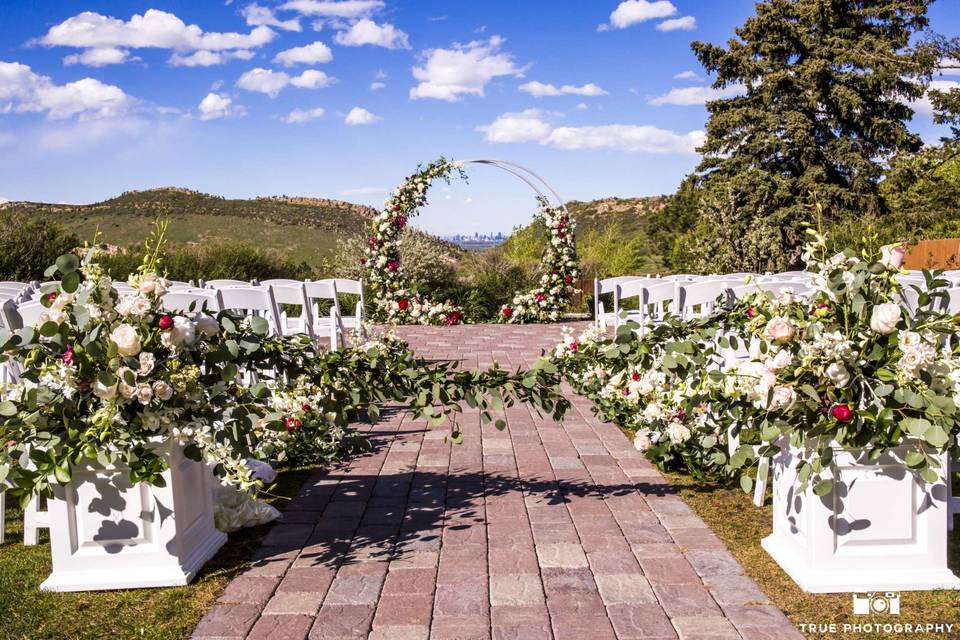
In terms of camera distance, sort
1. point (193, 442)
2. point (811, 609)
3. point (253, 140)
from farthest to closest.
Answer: point (253, 140) < point (193, 442) < point (811, 609)

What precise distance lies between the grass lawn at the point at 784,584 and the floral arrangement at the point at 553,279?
9.30 meters

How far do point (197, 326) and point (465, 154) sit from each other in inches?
429

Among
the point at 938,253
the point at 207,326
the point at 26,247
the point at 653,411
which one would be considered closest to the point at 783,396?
→ the point at 653,411

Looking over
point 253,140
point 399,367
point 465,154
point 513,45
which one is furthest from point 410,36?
point 399,367

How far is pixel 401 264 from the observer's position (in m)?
13.6

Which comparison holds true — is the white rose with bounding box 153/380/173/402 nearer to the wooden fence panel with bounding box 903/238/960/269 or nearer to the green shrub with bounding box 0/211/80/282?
the green shrub with bounding box 0/211/80/282

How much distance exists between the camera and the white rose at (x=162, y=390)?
265 cm

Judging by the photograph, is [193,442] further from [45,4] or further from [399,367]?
[45,4]

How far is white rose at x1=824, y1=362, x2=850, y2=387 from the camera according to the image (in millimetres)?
2598

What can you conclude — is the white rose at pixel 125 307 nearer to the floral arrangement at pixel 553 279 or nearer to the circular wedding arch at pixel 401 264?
the circular wedding arch at pixel 401 264

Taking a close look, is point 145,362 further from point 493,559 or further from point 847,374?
point 847,374

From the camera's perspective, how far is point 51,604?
2740 millimetres

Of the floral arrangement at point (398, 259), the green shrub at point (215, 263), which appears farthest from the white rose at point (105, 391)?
the green shrub at point (215, 263)

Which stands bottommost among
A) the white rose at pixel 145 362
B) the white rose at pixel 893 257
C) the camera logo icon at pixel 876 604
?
the camera logo icon at pixel 876 604
